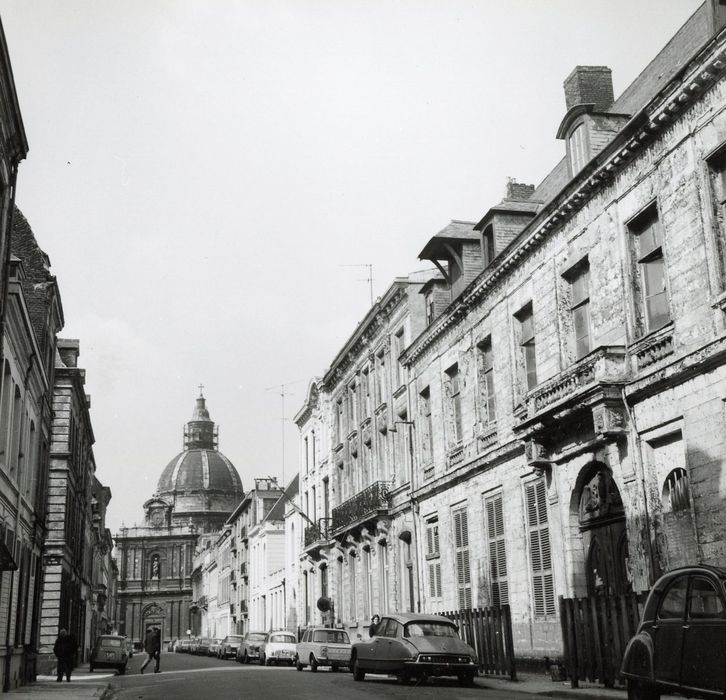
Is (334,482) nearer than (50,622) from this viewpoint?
No

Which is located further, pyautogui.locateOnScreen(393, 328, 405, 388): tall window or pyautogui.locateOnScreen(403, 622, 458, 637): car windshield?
pyautogui.locateOnScreen(393, 328, 405, 388): tall window

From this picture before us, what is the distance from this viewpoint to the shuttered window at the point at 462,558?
24906mm

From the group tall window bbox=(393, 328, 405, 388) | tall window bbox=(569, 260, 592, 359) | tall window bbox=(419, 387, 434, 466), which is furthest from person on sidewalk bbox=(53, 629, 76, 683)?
tall window bbox=(569, 260, 592, 359)

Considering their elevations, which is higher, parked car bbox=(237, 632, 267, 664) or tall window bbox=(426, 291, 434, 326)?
tall window bbox=(426, 291, 434, 326)

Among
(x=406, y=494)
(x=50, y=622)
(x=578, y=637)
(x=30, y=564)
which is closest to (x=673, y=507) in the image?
(x=578, y=637)

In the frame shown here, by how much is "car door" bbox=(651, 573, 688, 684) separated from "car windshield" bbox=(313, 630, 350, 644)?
18.9m

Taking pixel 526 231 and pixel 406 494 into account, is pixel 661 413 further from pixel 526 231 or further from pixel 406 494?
pixel 406 494

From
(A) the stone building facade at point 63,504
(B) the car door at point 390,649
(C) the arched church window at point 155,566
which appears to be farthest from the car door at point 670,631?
(C) the arched church window at point 155,566

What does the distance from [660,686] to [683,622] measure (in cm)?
84

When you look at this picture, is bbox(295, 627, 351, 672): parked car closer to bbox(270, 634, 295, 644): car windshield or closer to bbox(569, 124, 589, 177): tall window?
bbox(270, 634, 295, 644): car windshield

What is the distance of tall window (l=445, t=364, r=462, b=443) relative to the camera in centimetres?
2624

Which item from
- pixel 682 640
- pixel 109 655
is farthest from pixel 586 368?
pixel 109 655

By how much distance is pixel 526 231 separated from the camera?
2112cm

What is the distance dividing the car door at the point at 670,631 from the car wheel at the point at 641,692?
1.23 feet
